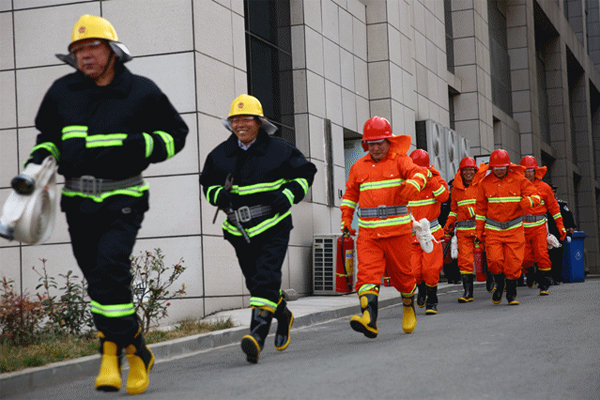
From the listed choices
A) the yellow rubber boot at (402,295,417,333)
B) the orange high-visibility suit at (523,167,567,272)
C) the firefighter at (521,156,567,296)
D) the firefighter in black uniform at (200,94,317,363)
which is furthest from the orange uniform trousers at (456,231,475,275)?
the firefighter in black uniform at (200,94,317,363)

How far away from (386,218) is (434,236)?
3242 millimetres

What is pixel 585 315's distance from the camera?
991 centimetres

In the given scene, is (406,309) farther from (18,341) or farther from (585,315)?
(18,341)

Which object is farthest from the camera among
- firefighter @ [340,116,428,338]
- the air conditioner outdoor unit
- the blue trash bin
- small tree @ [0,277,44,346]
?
the blue trash bin

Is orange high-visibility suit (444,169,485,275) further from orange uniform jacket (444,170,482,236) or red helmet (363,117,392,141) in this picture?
red helmet (363,117,392,141)

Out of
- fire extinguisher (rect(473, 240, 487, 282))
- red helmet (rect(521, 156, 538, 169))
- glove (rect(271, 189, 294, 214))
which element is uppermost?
red helmet (rect(521, 156, 538, 169))

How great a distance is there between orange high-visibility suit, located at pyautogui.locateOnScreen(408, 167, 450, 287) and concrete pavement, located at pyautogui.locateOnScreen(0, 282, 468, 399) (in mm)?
595

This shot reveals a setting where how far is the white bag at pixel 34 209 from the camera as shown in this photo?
4910 mm

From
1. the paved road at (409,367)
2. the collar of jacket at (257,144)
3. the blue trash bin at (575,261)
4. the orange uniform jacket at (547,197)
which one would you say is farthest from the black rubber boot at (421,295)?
the blue trash bin at (575,261)

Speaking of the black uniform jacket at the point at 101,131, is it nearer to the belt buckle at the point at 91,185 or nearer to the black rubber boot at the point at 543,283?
the belt buckle at the point at 91,185

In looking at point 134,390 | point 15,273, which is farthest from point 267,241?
point 15,273

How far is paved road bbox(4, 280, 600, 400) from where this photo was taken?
17.3 feet

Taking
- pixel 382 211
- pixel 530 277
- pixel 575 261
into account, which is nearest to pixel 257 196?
pixel 382 211

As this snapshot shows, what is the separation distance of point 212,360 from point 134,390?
211 centimetres
